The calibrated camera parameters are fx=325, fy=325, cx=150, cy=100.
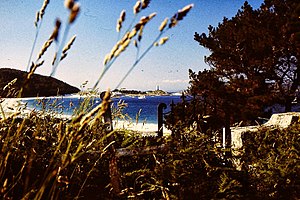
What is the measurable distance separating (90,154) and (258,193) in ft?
5.36

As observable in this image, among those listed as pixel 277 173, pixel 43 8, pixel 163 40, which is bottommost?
pixel 277 173

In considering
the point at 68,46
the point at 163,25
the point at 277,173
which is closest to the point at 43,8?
the point at 68,46

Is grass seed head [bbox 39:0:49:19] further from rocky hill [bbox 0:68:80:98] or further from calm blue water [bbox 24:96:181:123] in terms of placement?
calm blue water [bbox 24:96:181:123]

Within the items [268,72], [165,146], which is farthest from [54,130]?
[268,72]

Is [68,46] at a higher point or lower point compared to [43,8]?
lower

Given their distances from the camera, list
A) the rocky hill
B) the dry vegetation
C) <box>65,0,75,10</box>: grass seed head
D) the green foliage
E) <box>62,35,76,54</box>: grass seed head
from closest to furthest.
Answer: <box>65,0,75,10</box>: grass seed head
<box>62,35,76,54</box>: grass seed head
the rocky hill
the dry vegetation
the green foliage

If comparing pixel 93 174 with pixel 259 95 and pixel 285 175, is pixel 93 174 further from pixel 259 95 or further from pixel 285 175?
pixel 259 95

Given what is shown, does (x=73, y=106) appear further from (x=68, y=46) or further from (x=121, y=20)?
(x=121, y=20)

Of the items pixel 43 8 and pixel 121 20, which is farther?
pixel 43 8

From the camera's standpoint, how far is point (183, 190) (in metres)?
2.85

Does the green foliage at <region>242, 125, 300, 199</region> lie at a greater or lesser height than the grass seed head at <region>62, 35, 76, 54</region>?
lesser

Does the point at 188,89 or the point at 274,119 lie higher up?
the point at 188,89

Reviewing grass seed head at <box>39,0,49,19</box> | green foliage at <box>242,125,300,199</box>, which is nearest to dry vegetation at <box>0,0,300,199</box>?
green foliage at <box>242,125,300,199</box>

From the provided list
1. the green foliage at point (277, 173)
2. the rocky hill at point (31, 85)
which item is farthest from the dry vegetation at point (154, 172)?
the rocky hill at point (31, 85)
